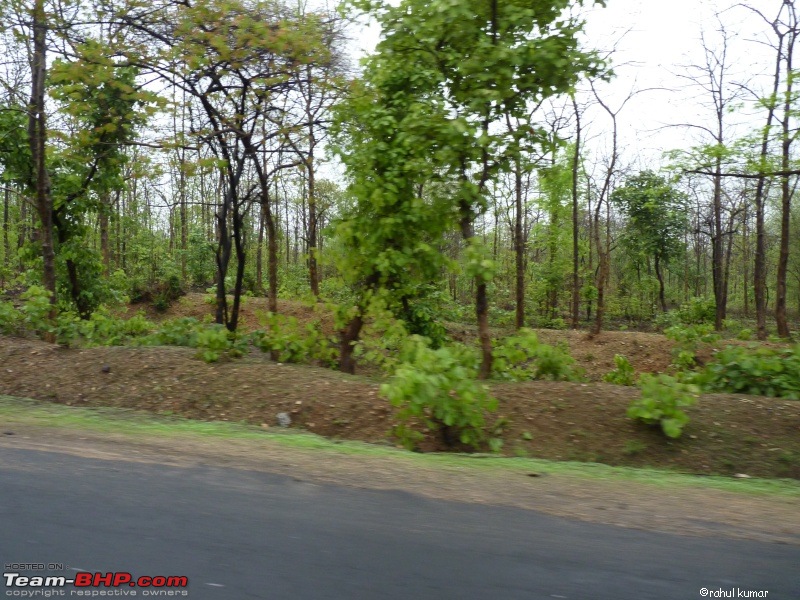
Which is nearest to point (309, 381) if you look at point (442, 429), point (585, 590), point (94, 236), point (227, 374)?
point (227, 374)

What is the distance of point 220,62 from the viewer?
39.3 feet

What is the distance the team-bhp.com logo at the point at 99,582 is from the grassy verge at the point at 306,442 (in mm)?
3368

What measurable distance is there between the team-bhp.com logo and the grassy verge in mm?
3368

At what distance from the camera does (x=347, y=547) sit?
4.09 m

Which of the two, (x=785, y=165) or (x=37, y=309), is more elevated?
(x=785, y=165)

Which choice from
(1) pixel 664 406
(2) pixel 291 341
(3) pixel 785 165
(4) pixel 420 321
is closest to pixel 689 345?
(3) pixel 785 165

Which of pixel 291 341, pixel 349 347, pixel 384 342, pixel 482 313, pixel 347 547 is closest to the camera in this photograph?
pixel 347 547

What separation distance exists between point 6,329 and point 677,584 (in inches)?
530

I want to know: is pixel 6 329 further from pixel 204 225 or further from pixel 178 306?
pixel 204 225

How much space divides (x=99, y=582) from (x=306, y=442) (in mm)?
4227

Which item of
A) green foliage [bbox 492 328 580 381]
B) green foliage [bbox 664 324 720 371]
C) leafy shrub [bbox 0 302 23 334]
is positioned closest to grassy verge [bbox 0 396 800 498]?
green foliage [bbox 492 328 580 381]

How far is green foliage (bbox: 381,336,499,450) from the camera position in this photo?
7.60m

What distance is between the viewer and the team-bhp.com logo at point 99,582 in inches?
136

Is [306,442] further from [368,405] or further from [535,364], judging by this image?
[535,364]
